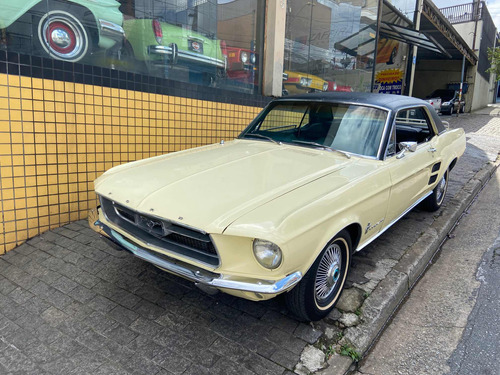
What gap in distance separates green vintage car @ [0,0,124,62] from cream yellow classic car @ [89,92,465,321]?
1.95m

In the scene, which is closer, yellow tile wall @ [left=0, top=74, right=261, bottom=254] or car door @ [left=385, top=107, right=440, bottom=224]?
car door @ [left=385, top=107, right=440, bottom=224]

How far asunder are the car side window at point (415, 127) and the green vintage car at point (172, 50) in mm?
3088

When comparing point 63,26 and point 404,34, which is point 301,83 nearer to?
point 63,26

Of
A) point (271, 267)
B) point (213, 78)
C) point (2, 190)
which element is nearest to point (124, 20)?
point (213, 78)

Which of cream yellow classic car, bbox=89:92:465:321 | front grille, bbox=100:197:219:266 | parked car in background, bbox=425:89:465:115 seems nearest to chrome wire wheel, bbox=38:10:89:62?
cream yellow classic car, bbox=89:92:465:321

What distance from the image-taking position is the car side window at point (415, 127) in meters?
4.36

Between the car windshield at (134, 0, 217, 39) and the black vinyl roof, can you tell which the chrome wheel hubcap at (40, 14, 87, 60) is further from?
the black vinyl roof

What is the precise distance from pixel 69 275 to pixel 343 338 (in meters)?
2.31

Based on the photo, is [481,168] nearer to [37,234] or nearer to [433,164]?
[433,164]

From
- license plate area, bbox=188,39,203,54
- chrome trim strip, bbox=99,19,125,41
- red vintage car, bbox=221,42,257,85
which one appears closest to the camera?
chrome trim strip, bbox=99,19,125,41

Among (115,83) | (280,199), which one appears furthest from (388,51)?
(280,199)

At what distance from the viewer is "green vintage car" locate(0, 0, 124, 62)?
3.65 meters

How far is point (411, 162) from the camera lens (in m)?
3.57

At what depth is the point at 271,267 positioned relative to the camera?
2018 millimetres
